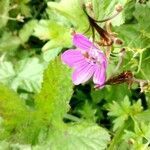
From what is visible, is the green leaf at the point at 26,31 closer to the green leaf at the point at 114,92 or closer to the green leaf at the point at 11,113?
the green leaf at the point at 114,92

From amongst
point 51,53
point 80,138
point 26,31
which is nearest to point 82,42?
point 80,138

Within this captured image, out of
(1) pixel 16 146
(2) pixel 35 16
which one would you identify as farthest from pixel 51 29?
(2) pixel 35 16

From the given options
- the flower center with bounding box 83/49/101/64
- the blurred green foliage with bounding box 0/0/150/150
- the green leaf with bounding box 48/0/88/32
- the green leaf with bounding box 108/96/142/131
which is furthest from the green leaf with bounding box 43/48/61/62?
the flower center with bounding box 83/49/101/64

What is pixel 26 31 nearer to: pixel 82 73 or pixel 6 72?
pixel 6 72

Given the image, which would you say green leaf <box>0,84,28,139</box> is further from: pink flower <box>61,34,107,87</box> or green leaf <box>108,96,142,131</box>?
green leaf <box>108,96,142,131</box>

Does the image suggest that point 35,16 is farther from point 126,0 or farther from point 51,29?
point 126,0

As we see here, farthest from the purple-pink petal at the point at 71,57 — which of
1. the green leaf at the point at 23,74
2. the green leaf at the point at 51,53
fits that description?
the green leaf at the point at 23,74

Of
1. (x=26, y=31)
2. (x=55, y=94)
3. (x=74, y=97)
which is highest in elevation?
(x=55, y=94)
